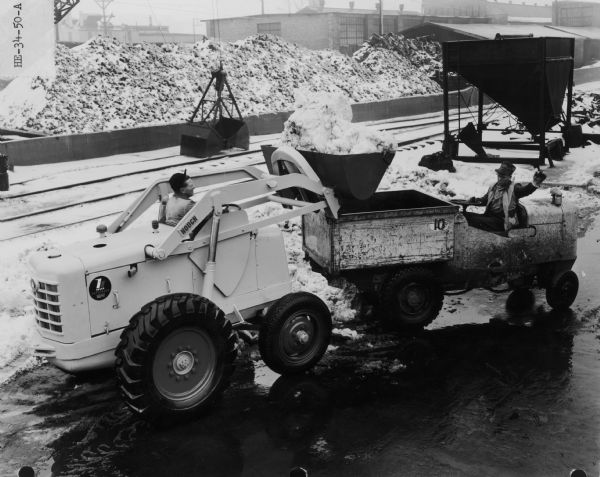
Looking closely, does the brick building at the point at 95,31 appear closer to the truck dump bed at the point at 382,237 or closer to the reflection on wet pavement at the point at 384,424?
the truck dump bed at the point at 382,237

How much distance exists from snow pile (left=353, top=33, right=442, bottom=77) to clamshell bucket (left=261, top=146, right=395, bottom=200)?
32795mm

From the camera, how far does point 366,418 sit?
21.4 ft

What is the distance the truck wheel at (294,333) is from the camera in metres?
7.21

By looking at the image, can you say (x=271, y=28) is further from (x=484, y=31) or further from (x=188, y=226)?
(x=188, y=226)

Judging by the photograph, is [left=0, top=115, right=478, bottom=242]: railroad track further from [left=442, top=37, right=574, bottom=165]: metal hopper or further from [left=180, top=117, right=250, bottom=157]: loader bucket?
[left=442, top=37, right=574, bottom=165]: metal hopper

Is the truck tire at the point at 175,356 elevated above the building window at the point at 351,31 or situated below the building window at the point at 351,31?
below

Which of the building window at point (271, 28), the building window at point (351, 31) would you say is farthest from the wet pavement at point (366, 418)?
the building window at point (271, 28)

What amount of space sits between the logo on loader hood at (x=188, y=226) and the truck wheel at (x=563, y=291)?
496 cm

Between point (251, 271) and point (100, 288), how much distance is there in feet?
5.42

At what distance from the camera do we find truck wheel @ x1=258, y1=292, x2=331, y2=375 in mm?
7215

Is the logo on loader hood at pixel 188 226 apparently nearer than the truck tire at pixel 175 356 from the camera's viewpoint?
No

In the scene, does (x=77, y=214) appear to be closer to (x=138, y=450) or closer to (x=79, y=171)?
(x=79, y=171)

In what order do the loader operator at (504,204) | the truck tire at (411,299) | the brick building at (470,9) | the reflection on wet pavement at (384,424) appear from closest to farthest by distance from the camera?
the reflection on wet pavement at (384,424) < the truck tire at (411,299) < the loader operator at (504,204) < the brick building at (470,9)

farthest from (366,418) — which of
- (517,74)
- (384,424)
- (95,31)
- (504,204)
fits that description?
(95,31)
